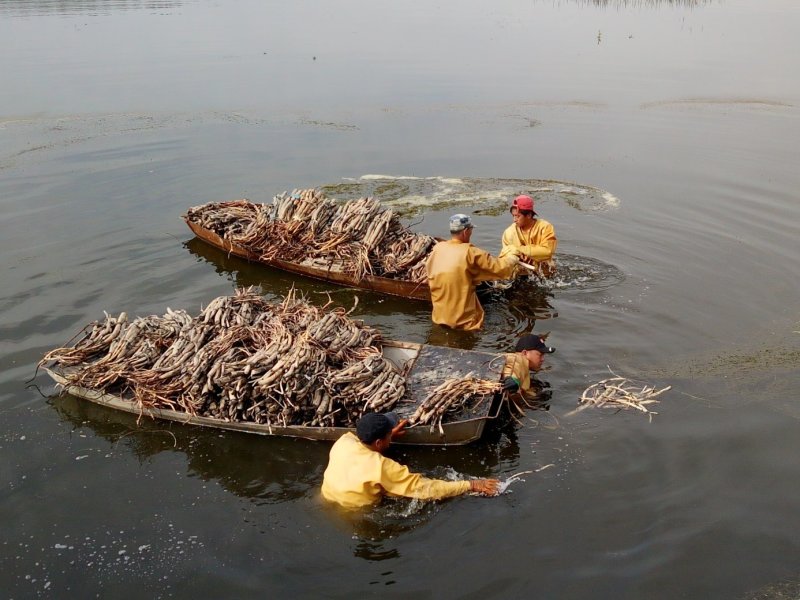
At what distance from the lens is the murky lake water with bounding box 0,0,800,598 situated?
6.58 m

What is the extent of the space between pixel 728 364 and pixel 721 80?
19.2 metres

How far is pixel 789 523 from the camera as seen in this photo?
6.82m

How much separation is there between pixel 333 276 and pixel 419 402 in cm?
441

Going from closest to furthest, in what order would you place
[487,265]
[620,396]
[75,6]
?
[620,396]
[487,265]
[75,6]

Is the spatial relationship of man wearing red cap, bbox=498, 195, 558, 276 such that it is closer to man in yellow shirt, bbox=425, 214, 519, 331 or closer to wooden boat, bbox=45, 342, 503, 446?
man in yellow shirt, bbox=425, 214, 519, 331

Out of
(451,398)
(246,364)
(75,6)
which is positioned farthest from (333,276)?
(75,6)

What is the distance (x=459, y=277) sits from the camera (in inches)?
386

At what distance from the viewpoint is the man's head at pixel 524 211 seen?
35.8ft

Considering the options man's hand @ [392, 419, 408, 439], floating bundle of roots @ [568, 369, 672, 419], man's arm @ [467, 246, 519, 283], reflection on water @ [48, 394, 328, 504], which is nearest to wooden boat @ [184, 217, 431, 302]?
man's arm @ [467, 246, 519, 283]

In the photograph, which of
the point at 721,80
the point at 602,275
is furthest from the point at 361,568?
the point at 721,80

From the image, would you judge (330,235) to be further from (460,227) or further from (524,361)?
(524,361)

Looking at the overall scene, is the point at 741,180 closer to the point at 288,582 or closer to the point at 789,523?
the point at 789,523

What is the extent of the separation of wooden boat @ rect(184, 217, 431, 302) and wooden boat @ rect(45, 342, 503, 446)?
7.35 feet

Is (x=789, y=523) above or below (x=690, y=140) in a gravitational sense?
below
